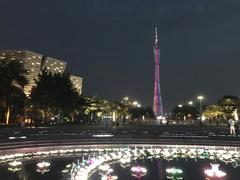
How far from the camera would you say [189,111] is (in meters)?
142

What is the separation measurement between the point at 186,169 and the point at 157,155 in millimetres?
4645

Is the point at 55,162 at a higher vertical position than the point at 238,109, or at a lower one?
lower

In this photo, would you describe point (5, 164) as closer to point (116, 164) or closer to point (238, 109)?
point (116, 164)

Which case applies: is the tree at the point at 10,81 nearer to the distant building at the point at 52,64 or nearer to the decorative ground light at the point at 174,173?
the decorative ground light at the point at 174,173

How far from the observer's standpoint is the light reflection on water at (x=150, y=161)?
1575cm

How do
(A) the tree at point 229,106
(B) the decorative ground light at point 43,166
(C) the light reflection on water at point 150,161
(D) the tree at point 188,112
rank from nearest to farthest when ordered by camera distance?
(C) the light reflection on water at point 150,161 < (B) the decorative ground light at point 43,166 < (A) the tree at point 229,106 < (D) the tree at point 188,112

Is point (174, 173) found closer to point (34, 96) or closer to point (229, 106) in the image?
point (34, 96)

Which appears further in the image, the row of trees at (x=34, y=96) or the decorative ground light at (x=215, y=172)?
the row of trees at (x=34, y=96)

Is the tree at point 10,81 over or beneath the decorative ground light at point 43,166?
over

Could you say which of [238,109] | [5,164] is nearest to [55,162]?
[5,164]

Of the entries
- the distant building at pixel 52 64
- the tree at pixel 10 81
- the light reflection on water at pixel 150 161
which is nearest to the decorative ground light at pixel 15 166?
the light reflection on water at pixel 150 161

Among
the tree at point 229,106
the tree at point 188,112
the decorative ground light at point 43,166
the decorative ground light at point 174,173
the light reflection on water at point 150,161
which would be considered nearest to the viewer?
the decorative ground light at point 174,173

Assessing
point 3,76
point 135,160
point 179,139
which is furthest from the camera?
point 3,76

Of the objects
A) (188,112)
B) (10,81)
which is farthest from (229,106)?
(10,81)
